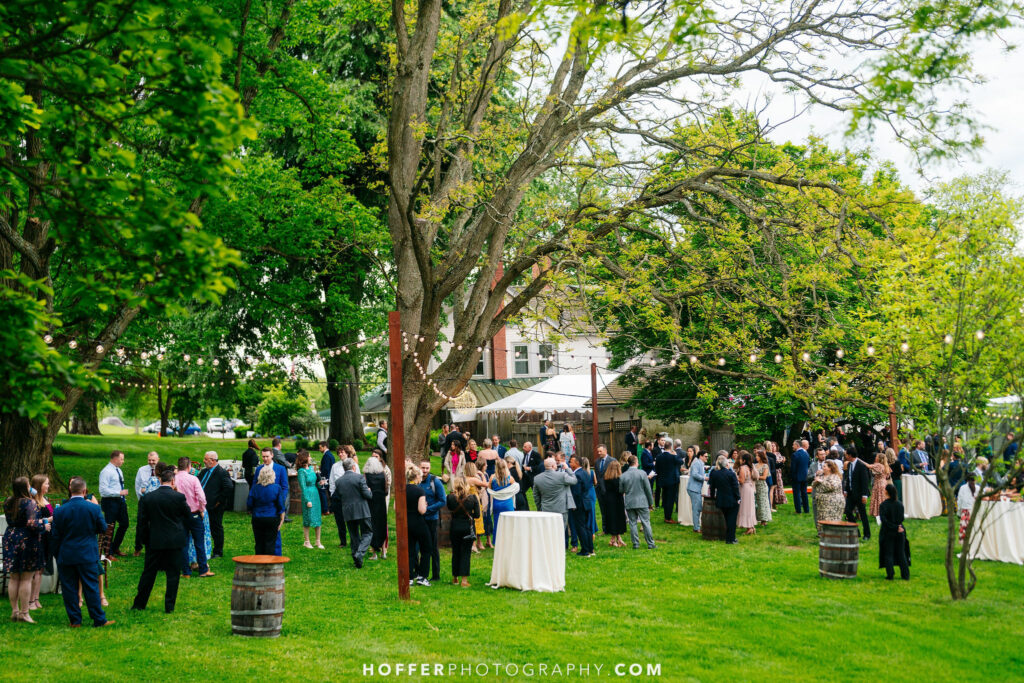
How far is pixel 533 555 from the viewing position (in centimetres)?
1113

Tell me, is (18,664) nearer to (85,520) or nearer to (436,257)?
(85,520)

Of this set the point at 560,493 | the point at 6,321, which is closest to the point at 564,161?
the point at 560,493

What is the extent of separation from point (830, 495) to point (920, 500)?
4.43 m

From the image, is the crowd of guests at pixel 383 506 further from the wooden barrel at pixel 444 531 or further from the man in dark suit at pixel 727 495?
the wooden barrel at pixel 444 531

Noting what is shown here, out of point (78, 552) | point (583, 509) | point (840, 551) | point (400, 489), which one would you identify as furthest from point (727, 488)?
point (78, 552)

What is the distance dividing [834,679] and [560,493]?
6051 mm

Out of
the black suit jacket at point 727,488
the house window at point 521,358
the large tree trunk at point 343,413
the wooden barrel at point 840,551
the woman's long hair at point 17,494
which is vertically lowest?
the wooden barrel at point 840,551

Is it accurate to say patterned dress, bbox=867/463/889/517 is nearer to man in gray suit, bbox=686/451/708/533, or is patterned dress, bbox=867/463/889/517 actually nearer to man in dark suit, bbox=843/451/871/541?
man in dark suit, bbox=843/451/871/541

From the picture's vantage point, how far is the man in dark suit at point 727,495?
589 inches

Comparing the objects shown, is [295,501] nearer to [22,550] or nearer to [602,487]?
[602,487]

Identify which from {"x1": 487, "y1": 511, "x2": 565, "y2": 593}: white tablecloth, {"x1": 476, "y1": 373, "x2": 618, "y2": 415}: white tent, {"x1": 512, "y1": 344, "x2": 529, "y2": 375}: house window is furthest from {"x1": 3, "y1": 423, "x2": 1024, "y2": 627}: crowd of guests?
{"x1": 512, "y1": 344, "x2": 529, "y2": 375}: house window

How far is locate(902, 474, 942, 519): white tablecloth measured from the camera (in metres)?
17.6

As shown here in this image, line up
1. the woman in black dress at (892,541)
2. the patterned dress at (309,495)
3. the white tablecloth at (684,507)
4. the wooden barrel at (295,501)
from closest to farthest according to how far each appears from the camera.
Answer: the woman in black dress at (892,541)
the patterned dress at (309,495)
the white tablecloth at (684,507)
the wooden barrel at (295,501)

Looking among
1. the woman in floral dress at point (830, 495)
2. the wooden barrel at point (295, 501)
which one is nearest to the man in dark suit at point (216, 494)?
the wooden barrel at point (295, 501)
